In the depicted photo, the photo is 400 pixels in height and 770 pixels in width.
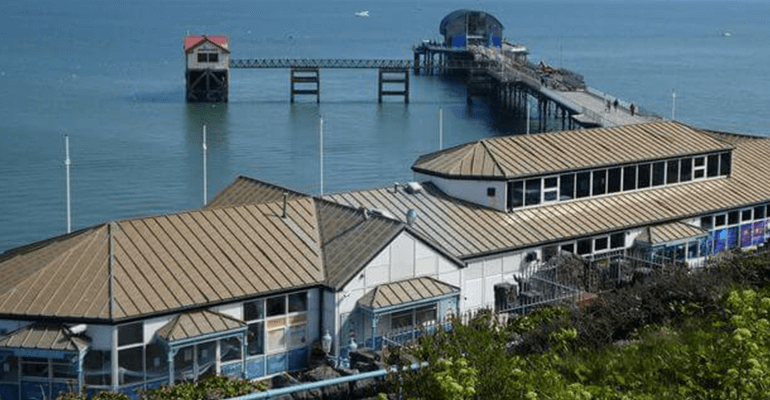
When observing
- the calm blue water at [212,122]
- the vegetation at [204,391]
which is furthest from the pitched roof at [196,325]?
the calm blue water at [212,122]

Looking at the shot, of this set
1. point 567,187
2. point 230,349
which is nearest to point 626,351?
point 230,349

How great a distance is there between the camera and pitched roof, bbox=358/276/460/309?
88.2 ft

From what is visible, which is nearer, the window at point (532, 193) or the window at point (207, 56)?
the window at point (532, 193)

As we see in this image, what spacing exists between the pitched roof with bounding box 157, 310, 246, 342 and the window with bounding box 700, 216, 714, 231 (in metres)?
16.5

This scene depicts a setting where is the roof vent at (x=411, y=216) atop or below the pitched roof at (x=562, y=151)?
below

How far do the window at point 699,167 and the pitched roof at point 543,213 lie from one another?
22cm

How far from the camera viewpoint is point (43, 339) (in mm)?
23969

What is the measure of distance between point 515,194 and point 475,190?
1.08 meters

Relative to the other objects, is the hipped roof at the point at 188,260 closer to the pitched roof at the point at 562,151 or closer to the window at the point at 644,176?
the pitched roof at the point at 562,151

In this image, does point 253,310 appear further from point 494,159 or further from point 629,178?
point 629,178

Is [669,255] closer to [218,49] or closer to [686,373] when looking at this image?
[686,373]

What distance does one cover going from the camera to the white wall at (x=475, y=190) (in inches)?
1296

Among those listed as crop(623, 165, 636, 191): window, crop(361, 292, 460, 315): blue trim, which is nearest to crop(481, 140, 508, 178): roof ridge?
crop(623, 165, 636, 191): window

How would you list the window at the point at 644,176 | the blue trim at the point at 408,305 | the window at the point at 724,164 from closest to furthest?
1. the blue trim at the point at 408,305
2. the window at the point at 644,176
3. the window at the point at 724,164
